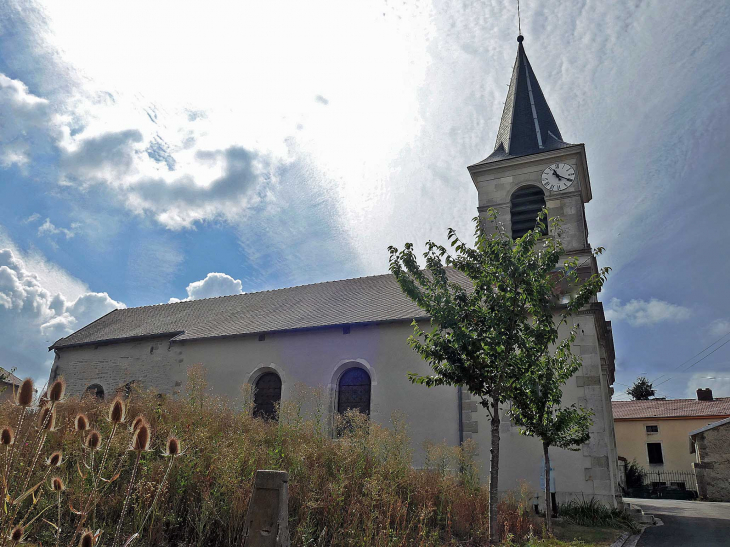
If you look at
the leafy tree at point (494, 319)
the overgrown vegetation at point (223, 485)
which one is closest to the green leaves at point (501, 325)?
the leafy tree at point (494, 319)

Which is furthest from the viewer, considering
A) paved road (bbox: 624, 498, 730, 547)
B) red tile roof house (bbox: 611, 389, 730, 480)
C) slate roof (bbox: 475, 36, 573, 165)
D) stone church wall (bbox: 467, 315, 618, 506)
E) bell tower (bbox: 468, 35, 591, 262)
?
red tile roof house (bbox: 611, 389, 730, 480)

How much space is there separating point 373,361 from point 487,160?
8.12 m

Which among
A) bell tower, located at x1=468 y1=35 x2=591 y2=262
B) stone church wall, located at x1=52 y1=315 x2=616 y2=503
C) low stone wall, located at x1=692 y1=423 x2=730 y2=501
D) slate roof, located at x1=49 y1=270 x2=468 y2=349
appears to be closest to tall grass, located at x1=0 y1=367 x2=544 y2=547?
stone church wall, located at x1=52 y1=315 x2=616 y2=503

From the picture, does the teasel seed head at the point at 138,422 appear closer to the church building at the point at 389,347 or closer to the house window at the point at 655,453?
the church building at the point at 389,347

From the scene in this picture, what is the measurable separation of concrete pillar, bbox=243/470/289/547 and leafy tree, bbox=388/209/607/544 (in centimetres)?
498

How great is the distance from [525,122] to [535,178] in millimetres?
3238

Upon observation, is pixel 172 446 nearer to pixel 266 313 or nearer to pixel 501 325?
pixel 501 325

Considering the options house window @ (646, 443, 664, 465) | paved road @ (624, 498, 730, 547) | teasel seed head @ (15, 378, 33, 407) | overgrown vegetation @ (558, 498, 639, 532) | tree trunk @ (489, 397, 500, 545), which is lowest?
paved road @ (624, 498, 730, 547)

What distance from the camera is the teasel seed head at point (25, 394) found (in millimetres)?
2107

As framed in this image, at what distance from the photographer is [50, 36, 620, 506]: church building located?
12.5 meters

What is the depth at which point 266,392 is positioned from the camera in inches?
635

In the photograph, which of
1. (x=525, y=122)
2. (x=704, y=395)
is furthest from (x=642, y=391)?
(x=525, y=122)

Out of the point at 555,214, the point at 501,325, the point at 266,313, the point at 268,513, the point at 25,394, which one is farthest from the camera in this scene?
the point at 266,313

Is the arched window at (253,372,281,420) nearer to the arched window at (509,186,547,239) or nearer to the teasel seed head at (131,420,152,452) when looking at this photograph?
the arched window at (509,186,547,239)
